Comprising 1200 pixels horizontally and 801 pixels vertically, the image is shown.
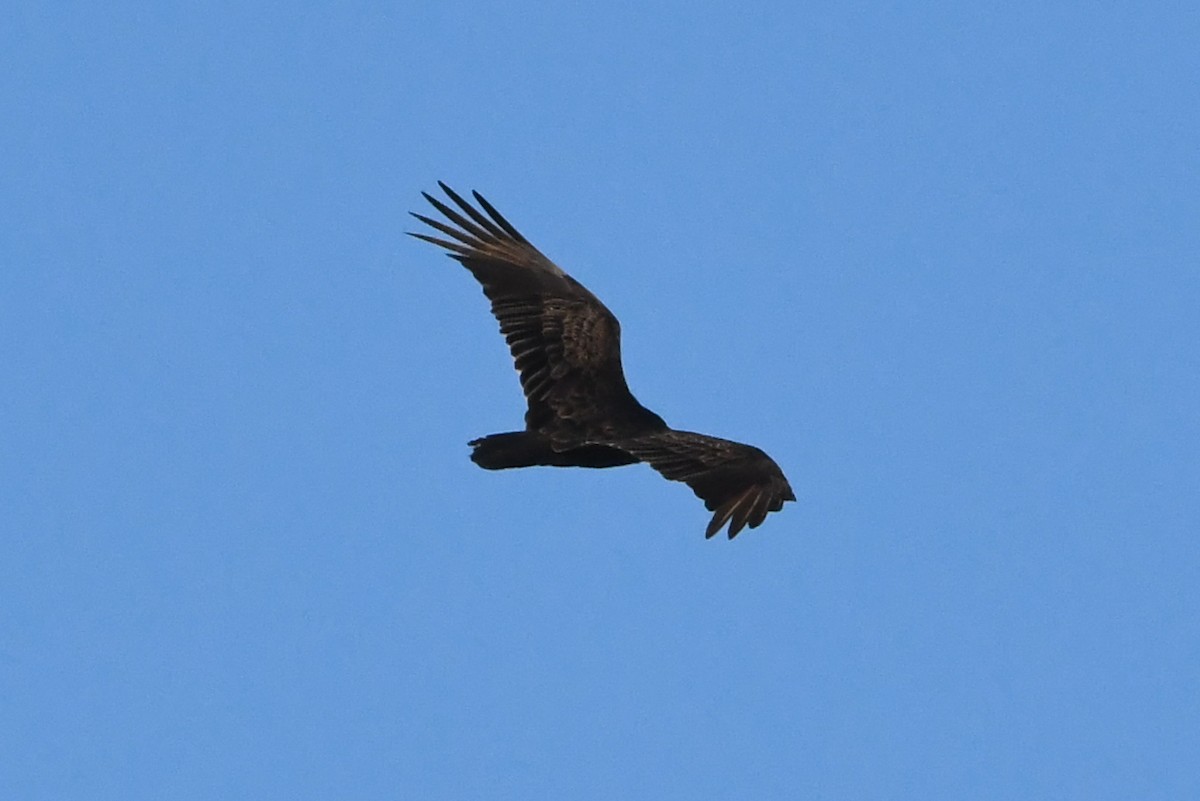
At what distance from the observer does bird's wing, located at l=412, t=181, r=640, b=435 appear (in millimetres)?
21375

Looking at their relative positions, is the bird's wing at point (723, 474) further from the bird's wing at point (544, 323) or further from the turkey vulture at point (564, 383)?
the bird's wing at point (544, 323)

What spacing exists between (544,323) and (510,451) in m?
2.05

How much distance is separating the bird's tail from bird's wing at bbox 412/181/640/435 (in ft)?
1.55

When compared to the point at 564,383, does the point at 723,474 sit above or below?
below

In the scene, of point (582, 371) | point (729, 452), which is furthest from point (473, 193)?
point (729, 452)

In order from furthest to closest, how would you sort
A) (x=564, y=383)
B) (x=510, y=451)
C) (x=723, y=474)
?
(x=564, y=383) → (x=510, y=451) → (x=723, y=474)

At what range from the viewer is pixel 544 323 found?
22.0 meters

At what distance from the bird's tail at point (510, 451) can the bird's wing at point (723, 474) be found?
1320mm

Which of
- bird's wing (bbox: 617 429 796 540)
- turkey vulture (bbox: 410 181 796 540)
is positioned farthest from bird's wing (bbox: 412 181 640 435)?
bird's wing (bbox: 617 429 796 540)

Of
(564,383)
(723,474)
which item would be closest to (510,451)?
(564,383)

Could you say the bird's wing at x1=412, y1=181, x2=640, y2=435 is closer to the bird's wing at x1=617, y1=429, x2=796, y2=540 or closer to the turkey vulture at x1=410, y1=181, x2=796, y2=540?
the turkey vulture at x1=410, y1=181, x2=796, y2=540

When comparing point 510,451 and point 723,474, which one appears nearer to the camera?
point 723,474

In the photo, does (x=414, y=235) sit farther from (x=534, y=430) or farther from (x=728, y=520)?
(x=728, y=520)

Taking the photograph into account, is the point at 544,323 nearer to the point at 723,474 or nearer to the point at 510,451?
the point at 510,451
